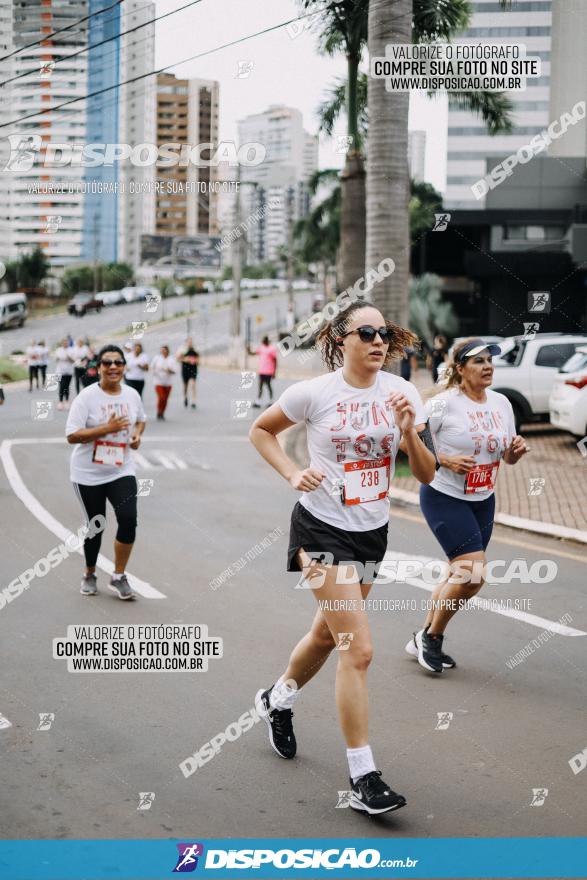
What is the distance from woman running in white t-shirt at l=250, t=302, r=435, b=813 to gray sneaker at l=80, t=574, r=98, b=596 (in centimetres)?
367

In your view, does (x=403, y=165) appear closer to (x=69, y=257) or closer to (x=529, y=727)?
(x=529, y=727)

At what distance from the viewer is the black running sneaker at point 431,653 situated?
619cm

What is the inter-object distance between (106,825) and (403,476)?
1074 centimetres

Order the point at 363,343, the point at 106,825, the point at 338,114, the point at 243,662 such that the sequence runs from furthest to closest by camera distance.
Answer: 1. the point at 338,114
2. the point at 243,662
3. the point at 363,343
4. the point at 106,825

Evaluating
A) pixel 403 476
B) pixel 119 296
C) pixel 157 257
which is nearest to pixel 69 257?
pixel 157 257

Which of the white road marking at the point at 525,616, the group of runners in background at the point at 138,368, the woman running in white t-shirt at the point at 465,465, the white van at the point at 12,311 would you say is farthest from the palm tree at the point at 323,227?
the woman running in white t-shirt at the point at 465,465

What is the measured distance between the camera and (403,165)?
543 inches

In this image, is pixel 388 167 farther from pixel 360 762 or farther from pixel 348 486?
pixel 360 762

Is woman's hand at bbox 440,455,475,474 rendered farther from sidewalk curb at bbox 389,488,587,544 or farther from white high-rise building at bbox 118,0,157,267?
white high-rise building at bbox 118,0,157,267

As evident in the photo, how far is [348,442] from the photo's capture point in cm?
448

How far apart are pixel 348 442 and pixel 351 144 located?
1743 centimetres

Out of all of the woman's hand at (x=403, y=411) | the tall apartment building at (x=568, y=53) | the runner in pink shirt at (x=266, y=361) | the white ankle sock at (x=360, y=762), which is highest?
the tall apartment building at (x=568, y=53)

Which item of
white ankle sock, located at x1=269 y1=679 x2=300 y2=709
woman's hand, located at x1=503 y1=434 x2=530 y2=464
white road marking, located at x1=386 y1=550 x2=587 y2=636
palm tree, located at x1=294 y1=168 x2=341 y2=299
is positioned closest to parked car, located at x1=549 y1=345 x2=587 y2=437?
white road marking, located at x1=386 y1=550 x2=587 y2=636

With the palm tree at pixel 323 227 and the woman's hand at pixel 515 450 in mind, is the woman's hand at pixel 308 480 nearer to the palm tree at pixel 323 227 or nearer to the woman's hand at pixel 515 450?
the woman's hand at pixel 515 450
